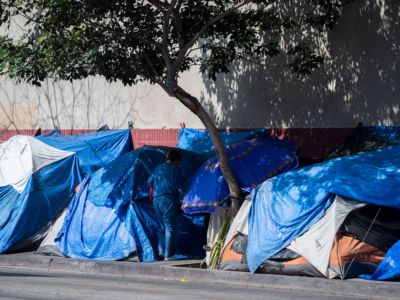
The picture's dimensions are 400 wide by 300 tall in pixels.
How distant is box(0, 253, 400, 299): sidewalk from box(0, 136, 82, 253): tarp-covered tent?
2.11 ft

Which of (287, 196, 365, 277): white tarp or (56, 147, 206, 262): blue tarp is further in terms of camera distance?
(56, 147, 206, 262): blue tarp

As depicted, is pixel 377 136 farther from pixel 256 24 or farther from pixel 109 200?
pixel 109 200

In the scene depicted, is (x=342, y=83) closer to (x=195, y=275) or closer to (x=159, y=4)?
(x=159, y=4)

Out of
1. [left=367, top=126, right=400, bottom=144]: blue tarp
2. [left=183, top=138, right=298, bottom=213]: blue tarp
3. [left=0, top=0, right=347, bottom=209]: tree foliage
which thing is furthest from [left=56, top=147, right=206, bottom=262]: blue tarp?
[left=367, top=126, right=400, bottom=144]: blue tarp

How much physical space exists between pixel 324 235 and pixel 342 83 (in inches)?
176

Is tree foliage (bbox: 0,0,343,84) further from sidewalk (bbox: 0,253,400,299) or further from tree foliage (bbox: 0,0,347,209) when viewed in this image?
sidewalk (bbox: 0,253,400,299)

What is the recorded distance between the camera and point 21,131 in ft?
77.7

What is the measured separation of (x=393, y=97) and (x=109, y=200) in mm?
5341

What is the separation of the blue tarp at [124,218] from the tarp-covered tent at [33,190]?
4.40 feet

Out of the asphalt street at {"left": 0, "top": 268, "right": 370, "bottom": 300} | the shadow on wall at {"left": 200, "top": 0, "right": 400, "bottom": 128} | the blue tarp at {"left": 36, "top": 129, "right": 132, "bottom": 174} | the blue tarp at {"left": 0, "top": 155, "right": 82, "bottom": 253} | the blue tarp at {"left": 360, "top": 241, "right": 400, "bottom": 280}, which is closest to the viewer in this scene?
the asphalt street at {"left": 0, "top": 268, "right": 370, "bottom": 300}

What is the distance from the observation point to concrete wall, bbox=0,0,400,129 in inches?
619

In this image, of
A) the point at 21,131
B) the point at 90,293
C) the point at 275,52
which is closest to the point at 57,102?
the point at 21,131

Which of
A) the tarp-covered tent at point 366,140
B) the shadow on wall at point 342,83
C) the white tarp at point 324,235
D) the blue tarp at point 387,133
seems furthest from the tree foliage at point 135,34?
the white tarp at point 324,235

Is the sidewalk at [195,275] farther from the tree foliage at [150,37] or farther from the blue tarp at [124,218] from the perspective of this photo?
the tree foliage at [150,37]
